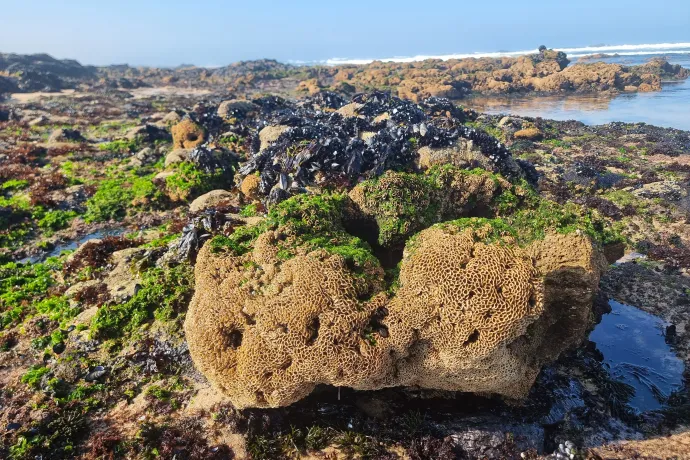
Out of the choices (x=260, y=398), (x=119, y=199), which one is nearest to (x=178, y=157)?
(x=119, y=199)

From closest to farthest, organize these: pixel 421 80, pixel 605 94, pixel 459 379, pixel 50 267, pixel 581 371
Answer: pixel 459 379 → pixel 581 371 → pixel 50 267 → pixel 605 94 → pixel 421 80

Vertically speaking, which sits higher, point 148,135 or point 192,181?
point 148,135

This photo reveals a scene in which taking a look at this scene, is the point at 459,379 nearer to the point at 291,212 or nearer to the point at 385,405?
the point at 385,405

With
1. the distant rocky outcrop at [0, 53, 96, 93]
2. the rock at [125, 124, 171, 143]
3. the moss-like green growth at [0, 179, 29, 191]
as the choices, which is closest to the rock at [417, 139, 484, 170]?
the moss-like green growth at [0, 179, 29, 191]

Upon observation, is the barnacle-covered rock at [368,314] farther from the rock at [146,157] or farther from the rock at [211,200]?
the rock at [146,157]

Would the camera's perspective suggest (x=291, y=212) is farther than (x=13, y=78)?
No

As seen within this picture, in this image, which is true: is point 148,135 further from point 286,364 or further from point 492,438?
point 492,438

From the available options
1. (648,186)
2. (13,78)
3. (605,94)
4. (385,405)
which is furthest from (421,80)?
(13,78)
